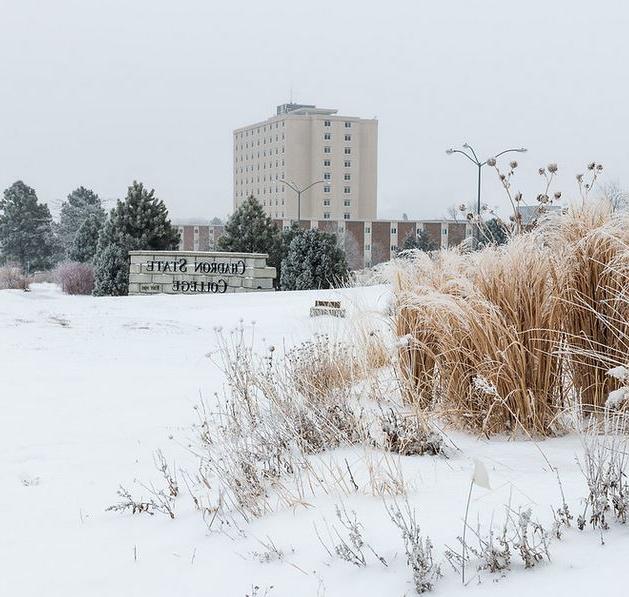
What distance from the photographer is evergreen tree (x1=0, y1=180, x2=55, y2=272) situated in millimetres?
55312

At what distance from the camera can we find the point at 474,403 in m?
4.34

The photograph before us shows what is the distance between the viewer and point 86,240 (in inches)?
1752

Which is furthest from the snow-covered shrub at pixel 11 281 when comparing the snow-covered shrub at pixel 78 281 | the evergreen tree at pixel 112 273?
the evergreen tree at pixel 112 273

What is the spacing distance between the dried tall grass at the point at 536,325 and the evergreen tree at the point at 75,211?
50.8 meters

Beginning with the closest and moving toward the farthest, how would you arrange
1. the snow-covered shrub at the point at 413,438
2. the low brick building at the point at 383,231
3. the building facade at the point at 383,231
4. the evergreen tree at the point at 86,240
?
the snow-covered shrub at the point at 413,438
the evergreen tree at the point at 86,240
the building facade at the point at 383,231
the low brick building at the point at 383,231

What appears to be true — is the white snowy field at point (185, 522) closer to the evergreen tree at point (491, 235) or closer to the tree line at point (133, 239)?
the evergreen tree at point (491, 235)

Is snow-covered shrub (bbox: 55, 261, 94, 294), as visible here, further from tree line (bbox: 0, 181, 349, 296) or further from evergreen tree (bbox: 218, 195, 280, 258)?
evergreen tree (bbox: 218, 195, 280, 258)

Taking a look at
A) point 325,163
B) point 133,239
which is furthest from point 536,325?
point 325,163

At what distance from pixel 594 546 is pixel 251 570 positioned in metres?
1.33

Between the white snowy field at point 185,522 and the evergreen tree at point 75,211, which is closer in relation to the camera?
the white snowy field at point 185,522

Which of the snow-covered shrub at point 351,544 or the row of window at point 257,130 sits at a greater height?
the row of window at point 257,130

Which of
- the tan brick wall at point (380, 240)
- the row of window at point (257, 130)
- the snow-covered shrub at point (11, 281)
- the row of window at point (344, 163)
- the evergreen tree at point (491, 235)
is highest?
the row of window at point (257, 130)

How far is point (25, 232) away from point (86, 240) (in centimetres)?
1343

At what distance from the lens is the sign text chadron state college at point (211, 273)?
2381cm
